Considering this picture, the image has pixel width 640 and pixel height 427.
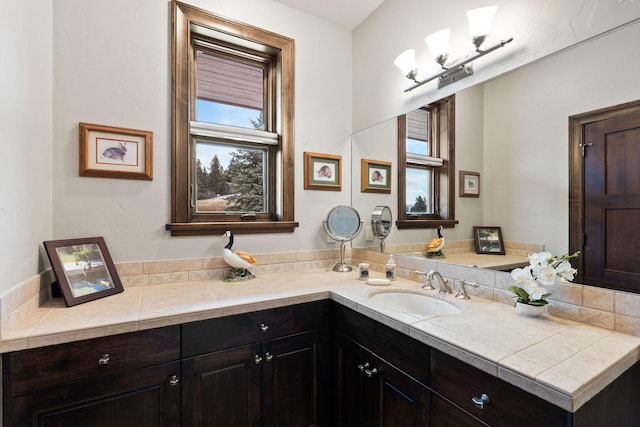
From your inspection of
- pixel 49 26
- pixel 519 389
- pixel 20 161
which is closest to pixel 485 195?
pixel 519 389

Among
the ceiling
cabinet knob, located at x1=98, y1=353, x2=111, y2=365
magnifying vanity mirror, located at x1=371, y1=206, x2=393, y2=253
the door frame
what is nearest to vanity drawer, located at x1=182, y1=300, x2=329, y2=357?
cabinet knob, located at x1=98, y1=353, x2=111, y2=365

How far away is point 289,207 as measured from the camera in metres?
2.09

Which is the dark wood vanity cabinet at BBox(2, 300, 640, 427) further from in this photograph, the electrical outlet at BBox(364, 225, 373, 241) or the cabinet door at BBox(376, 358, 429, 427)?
the electrical outlet at BBox(364, 225, 373, 241)

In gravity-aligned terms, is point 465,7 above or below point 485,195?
above

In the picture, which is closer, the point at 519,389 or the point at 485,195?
the point at 519,389

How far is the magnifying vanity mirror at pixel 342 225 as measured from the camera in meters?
2.18

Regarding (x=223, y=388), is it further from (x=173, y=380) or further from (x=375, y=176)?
Answer: (x=375, y=176)

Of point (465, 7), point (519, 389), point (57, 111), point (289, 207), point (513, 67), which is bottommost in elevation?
point (519, 389)

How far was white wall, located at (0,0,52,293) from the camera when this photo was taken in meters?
1.05

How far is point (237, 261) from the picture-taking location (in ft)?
5.79

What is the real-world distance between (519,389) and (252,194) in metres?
1.76

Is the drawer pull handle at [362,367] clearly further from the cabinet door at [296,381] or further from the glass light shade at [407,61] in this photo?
the glass light shade at [407,61]

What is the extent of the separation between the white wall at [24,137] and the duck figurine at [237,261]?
845 millimetres

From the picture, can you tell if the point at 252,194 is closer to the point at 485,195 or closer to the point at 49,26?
the point at 49,26
